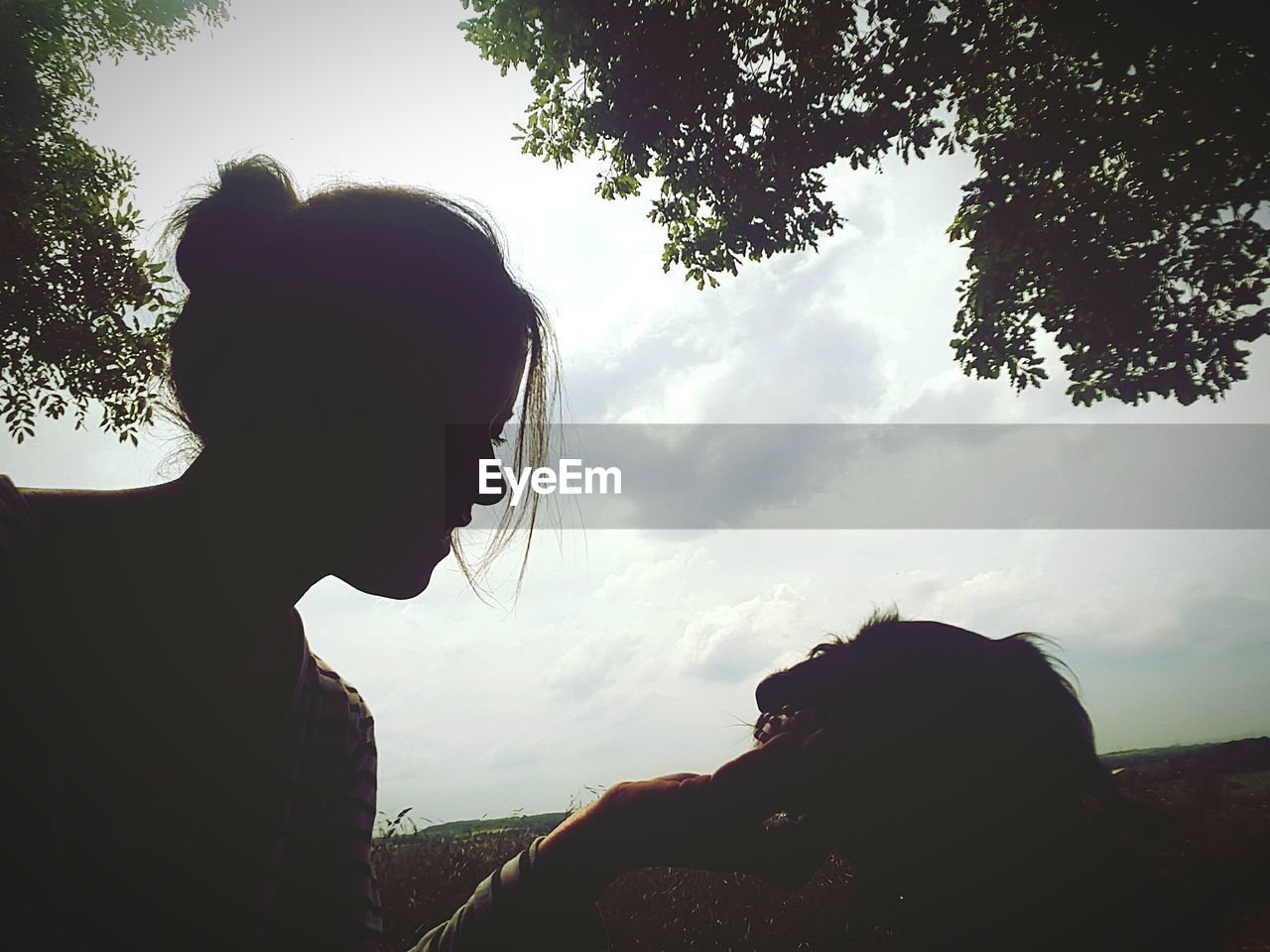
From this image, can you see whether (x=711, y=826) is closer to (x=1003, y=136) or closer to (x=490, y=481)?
(x=490, y=481)

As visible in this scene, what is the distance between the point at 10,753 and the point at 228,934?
2.27 feet

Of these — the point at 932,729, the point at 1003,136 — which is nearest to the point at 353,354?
the point at 932,729

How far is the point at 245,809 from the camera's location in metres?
1.66

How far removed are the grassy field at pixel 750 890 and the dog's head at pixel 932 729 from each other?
1955 mm

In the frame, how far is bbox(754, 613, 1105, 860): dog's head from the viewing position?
1.48m

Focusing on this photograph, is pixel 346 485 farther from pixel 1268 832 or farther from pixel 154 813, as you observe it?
pixel 1268 832

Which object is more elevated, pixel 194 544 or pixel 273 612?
pixel 194 544

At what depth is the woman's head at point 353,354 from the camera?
5.86 ft

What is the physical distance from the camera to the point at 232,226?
76.6 inches

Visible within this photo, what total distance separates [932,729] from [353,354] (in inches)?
74.7

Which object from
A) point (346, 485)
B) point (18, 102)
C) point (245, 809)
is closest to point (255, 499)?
point (346, 485)

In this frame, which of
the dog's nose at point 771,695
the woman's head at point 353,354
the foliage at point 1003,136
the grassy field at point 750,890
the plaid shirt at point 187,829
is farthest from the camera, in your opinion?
the foliage at point 1003,136

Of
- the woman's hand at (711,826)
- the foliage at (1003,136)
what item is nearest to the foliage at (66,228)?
the foliage at (1003,136)

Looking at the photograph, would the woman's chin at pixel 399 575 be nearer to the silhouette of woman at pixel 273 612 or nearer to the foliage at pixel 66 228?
the silhouette of woman at pixel 273 612
